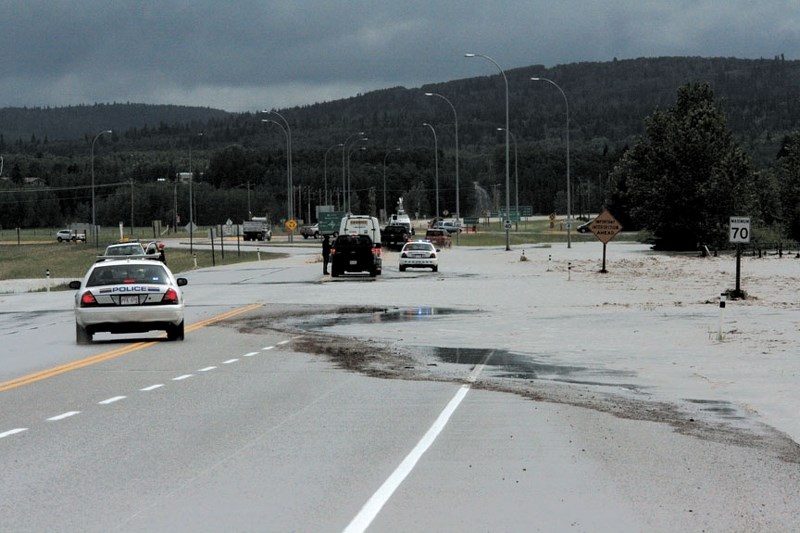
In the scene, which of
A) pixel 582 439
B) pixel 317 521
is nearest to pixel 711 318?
pixel 582 439

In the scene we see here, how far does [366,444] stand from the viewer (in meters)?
11.1

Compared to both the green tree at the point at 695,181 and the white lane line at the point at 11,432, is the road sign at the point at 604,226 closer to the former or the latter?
the green tree at the point at 695,181

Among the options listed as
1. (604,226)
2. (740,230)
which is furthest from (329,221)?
(740,230)

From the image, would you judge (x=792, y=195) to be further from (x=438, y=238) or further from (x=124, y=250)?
(x=124, y=250)

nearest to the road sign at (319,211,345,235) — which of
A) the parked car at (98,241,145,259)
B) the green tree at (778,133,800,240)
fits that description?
the green tree at (778,133,800,240)

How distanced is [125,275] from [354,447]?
13.1m

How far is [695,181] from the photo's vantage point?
282 ft

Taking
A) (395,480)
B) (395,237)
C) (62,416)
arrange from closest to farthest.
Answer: (395,480) < (62,416) < (395,237)

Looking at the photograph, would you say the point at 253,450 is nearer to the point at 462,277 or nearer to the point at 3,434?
the point at 3,434

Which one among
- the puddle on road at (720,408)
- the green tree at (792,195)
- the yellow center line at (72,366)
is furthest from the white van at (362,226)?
the puddle on road at (720,408)

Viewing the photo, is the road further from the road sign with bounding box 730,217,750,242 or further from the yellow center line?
the road sign with bounding box 730,217,750,242

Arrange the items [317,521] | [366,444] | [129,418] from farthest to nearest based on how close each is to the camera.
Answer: [129,418] < [366,444] < [317,521]

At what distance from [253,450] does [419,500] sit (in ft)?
8.95

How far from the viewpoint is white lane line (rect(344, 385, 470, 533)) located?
Result: 25.3 ft
